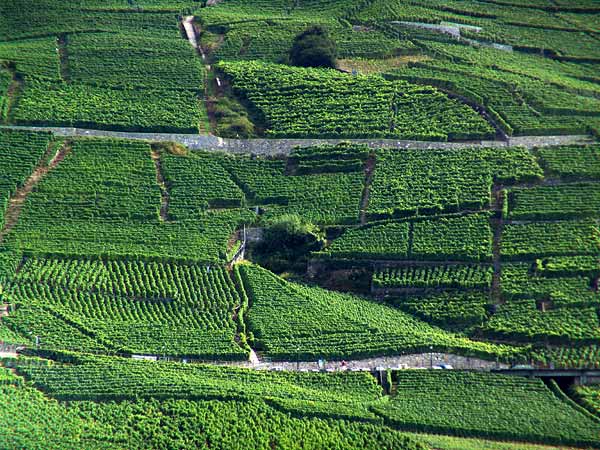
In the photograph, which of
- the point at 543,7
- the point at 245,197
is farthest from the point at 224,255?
the point at 543,7

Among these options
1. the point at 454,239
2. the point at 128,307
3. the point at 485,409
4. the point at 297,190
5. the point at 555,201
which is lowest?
the point at 485,409

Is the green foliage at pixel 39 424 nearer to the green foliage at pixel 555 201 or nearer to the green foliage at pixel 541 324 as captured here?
the green foliage at pixel 541 324

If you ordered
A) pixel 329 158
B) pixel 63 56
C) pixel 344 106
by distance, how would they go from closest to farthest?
pixel 329 158
pixel 344 106
pixel 63 56

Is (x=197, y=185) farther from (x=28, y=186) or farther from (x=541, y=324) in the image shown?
(x=541, y=324)

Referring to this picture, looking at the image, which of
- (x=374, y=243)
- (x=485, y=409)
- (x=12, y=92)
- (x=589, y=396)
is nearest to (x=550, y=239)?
(x=374, y=243)

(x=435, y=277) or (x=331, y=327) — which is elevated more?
(x=435, y=277)
